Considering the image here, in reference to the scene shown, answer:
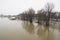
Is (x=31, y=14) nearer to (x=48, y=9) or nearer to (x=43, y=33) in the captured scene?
(x=48, y=9)

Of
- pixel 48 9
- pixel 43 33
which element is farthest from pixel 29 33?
pixel 48 9

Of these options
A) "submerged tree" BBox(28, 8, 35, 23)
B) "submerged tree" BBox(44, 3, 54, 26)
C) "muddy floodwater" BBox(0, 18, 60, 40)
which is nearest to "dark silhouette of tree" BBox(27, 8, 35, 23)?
"submerged tree" BBox(28, 8, 35, 23)

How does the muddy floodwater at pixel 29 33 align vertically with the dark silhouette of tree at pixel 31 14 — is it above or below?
below

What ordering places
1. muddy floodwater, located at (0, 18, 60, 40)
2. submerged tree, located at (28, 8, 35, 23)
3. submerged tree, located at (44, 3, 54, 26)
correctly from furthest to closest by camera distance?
submerged tree, located at (28, 8, 35, 23), submerged tree, located at (44, 3, 54, 26), muddy floodwater, located at (0, 18, 60, 40)

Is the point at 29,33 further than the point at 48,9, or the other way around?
the point at 48,9

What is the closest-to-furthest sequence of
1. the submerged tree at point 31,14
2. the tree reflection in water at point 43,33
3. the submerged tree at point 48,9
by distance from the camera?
the tree reflection in water at point 43,33 < the submerged tree at point 48,9 < the submerged tree at point 31,14

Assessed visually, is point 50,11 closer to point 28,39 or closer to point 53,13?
point 53,13

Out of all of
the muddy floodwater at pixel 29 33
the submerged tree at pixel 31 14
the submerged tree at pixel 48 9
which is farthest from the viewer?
the submerged tree at pixel 31 14

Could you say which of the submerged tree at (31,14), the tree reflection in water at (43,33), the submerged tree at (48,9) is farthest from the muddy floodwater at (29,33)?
the submerged tree at (31,14)

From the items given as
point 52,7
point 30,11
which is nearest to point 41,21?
point 52,7

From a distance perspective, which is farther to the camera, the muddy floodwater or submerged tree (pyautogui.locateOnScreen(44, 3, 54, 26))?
submerged tree (pyautogui.locateOnScreen(44, 3, 54, 26))

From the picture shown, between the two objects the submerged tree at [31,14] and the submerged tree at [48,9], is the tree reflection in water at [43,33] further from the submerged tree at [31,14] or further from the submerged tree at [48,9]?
the submerged tree at [31,14]

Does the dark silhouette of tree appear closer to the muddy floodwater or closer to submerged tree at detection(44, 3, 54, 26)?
submerged tree at detection(44, 3, 54, 26)

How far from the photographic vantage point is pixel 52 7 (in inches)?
513
